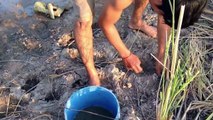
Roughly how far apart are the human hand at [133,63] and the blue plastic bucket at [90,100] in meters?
0.35

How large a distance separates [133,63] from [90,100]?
16.3 inches

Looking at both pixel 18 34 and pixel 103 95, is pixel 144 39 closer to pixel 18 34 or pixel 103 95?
pixel 103 95

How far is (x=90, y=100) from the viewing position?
2.33 m

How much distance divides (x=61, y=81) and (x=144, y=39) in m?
0.74

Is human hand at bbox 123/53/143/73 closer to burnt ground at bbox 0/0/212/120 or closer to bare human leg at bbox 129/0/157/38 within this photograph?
burnt ground at bbox 0/0/212/120

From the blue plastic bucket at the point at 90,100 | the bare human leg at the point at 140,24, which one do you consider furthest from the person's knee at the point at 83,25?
the bare human leg at the point at 140,24

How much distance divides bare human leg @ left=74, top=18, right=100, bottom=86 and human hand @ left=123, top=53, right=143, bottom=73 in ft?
0.77

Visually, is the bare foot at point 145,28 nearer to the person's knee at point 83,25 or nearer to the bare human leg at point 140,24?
the bare human leg at point 140,24

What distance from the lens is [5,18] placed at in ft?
10.4

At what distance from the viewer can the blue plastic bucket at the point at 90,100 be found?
7.23 feet

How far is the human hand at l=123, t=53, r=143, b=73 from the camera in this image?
2484 millimetres

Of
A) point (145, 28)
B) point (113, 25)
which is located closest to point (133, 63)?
point (113, 25)

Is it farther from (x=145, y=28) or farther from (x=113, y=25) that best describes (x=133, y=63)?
(x=145, y=28)

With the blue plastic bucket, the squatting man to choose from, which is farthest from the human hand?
the blue plastic bucket
